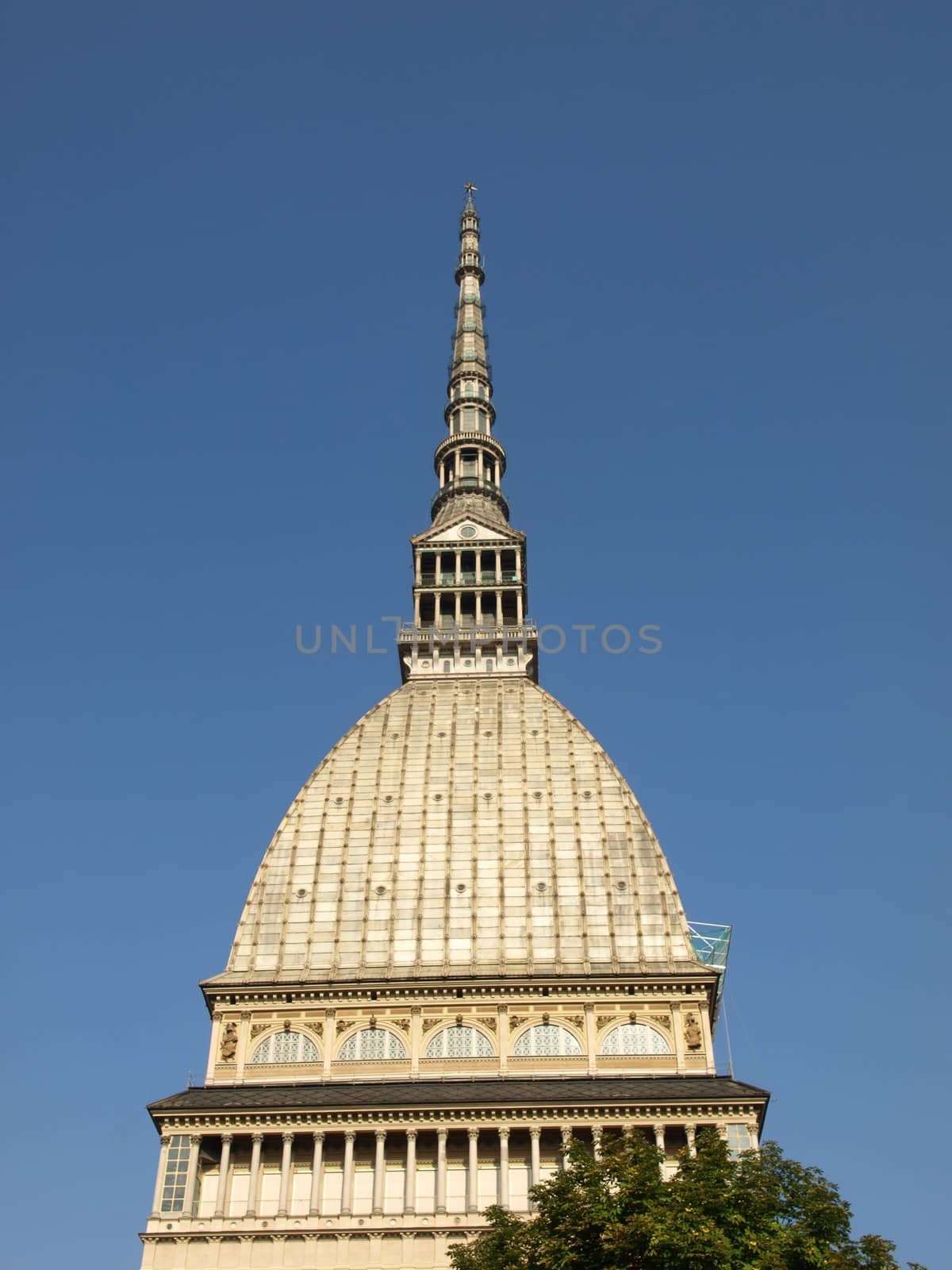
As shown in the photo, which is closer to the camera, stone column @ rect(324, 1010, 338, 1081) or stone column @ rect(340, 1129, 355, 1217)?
stone column @ rect(340, 1129, 355, 1217)

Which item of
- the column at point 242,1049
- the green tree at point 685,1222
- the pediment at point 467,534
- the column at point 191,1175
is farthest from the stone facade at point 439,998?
the green tree at point 685,1222

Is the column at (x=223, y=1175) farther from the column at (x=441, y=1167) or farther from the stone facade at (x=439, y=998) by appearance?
the column at (x=441, y=1167)

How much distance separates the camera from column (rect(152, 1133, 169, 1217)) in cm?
6325

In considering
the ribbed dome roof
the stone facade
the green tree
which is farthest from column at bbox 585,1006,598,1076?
the green tree

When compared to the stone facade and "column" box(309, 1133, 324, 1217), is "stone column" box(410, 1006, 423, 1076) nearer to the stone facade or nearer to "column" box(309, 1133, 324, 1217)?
the stone facade

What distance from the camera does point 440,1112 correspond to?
213 ft

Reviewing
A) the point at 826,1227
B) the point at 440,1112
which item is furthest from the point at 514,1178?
the point at 826,1227

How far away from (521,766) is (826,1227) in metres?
44.3

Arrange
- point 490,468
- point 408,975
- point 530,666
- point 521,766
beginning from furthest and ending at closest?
point 490,468 → point 530,666 → point 521,766 → point 408,975

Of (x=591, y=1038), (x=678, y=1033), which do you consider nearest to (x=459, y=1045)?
(x=591, y=1038)

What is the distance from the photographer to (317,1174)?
2527 inches

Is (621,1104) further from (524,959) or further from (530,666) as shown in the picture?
(530,666)

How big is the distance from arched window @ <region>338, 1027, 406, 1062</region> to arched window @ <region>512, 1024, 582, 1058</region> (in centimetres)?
546

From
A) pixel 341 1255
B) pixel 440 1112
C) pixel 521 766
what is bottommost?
pixel 341 1255
